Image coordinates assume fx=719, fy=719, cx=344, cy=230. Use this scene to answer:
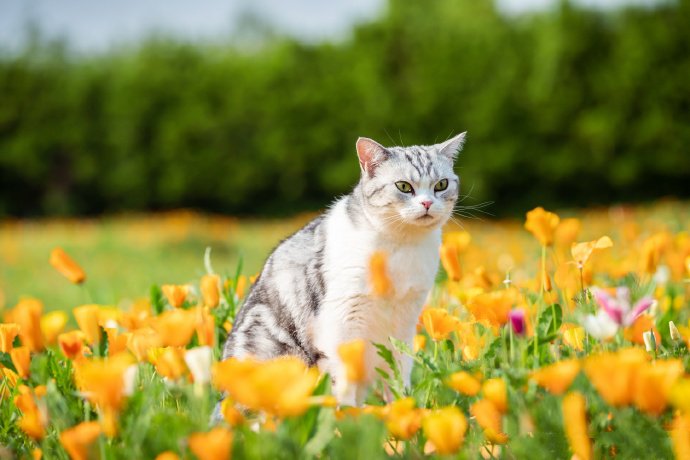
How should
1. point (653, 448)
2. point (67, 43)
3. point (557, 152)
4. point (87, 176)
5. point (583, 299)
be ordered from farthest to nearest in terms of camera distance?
point (67, 43), point (87, 176), point (557, 152), point (583, 299), point (653, 448)

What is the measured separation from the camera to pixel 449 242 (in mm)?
2723

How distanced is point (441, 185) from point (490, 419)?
150cm

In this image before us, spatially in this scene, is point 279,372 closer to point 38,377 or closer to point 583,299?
point 38,377

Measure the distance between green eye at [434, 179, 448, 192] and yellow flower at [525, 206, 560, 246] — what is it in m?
0.61

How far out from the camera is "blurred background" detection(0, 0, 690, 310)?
46.4ft

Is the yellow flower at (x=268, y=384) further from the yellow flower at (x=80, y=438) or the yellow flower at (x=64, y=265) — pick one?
the yellow flower at (x=64, y=265)

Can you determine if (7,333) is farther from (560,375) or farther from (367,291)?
(560,375)

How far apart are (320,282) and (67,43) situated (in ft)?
60.3

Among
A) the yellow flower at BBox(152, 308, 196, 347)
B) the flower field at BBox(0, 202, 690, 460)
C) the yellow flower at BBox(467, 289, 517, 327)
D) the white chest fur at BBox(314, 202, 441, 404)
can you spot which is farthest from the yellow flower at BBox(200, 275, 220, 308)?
the yellow flower at BBox(467, 289, 517, 327)

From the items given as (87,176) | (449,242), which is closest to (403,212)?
(449,242)

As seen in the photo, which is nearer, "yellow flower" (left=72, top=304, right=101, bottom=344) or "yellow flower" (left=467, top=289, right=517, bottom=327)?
"yellow flower" (left=467, top=289, right=517, bottom=327)

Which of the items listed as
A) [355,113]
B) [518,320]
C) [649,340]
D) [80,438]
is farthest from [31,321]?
[355,113]

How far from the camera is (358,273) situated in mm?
2643

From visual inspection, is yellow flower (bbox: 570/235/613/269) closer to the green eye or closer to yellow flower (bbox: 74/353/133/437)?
the green eye
